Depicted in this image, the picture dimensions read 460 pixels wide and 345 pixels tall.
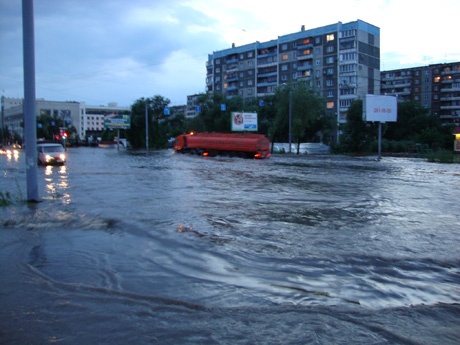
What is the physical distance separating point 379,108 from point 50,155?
29.1 meters

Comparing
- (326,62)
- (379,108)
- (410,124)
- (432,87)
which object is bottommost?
(379,108)

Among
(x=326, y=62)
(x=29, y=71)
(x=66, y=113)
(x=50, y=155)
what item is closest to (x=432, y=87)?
(x=326, y=62)

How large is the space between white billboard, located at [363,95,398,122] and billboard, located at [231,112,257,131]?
2078 cm

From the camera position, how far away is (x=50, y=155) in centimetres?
2694

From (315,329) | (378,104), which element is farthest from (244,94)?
(315,329)

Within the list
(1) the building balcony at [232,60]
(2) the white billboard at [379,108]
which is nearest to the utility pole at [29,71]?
(2) the white billboard at [379,108]

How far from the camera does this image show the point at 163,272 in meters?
4.75

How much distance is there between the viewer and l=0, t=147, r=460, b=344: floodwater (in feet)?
10.6

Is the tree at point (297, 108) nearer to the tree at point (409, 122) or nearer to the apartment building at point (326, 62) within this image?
the apartment building at point (326, 62)

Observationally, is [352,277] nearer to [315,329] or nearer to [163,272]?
[315,329]

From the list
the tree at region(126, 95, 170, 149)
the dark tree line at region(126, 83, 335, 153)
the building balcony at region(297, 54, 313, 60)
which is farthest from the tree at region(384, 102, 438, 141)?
the tree at region(126, 95, 170, 149)

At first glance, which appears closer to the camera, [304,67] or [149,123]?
[149,123]

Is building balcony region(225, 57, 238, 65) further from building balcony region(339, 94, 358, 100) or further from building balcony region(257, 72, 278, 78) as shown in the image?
building balcony region(339, 94, 358, 100)

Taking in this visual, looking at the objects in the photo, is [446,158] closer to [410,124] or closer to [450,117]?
[410,124]
